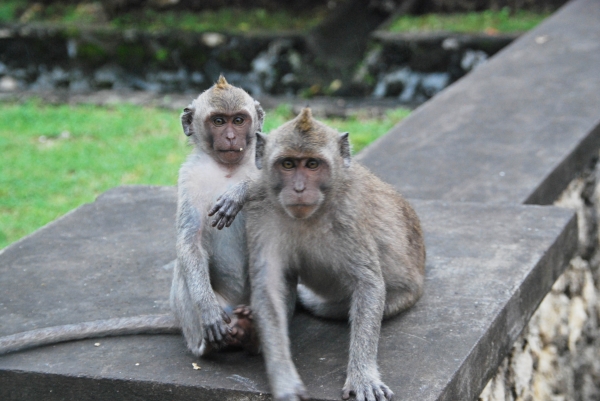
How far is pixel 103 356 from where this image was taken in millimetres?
3088

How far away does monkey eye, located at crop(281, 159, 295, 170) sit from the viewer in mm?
2859

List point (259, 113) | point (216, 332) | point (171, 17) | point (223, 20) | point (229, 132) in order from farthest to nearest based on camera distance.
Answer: point (171, 17) < point (223, 20) < point (259, 113) < point (229, 132) < point (216, 332)

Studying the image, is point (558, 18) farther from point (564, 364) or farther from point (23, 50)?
point (23, 50)

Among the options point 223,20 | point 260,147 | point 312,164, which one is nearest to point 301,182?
point 312,164

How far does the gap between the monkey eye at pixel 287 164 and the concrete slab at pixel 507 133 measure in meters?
1.98

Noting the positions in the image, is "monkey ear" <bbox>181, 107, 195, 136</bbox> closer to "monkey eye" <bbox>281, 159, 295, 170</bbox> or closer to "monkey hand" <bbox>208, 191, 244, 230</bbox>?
"monkey hand" <bbox>208, 191, 244, 230</bbox>

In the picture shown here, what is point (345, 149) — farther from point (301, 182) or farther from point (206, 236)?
point (206, 236)

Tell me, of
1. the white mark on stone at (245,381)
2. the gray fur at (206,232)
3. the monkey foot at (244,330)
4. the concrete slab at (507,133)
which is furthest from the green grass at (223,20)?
the white mark on stone at (245,381)

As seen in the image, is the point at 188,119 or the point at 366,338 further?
the point at 188,119

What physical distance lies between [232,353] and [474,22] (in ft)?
22.4

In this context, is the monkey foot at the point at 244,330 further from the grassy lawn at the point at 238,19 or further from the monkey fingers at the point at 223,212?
the grassy lawn at the point at 238,19

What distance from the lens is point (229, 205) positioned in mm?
3014

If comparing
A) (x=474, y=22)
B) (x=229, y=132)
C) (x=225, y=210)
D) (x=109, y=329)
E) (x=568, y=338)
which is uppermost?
(x=474, y=22)

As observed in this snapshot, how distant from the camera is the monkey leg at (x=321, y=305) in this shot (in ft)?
10.6
